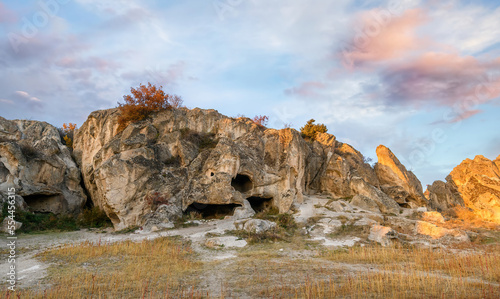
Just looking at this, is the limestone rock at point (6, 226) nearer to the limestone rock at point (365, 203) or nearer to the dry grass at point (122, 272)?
the dry grass at point (122, 272)

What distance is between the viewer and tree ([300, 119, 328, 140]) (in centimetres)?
3881

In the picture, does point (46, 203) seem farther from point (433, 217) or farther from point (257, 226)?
point (433, 217)

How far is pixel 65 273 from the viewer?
1078 cm

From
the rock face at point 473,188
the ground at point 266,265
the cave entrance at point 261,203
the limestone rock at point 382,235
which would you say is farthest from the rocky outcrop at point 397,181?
the limestone rock at point 382,235

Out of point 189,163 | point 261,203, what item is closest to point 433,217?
point 261,203


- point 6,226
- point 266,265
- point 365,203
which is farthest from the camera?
point 365,203

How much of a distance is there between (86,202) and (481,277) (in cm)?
3191

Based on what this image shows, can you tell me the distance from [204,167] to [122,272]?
15196 mm

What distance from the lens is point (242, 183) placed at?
28453mm

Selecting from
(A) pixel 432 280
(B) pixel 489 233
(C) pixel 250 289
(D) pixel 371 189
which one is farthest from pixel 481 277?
(D) pixel 371 189

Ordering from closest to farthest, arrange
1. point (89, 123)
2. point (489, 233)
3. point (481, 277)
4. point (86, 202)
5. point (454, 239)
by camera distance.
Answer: point (481, 277)
point (454, 239)
point (489, 233)
point (86, 202)
point (89, 123)

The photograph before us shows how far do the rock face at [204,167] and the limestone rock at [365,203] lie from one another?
38.9 inches

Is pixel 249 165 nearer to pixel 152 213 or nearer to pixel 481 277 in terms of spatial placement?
pixel 152 213

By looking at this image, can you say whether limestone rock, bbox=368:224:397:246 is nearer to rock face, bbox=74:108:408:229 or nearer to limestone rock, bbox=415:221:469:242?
limestone rock, bbox=415:221:469:242
